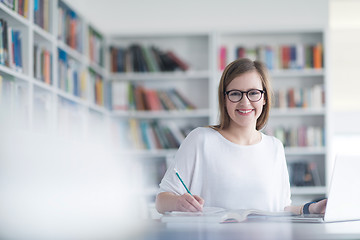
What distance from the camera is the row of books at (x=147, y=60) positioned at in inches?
202

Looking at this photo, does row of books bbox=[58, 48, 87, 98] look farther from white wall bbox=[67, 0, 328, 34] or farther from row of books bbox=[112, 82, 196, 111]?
white wall bbox=[67, 0, 328, 34]

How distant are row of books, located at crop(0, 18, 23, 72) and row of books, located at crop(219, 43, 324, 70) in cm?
224

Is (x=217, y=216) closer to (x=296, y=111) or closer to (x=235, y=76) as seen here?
(x=235, y=76)

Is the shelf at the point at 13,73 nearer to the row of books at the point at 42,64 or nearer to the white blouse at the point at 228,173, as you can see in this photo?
the row of books at the point at 42,64

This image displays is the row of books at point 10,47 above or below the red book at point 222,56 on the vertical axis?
below

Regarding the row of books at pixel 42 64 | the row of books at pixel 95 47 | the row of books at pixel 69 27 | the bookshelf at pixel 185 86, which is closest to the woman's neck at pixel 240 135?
the row of books at pixel 42 64

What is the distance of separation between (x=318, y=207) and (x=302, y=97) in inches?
141

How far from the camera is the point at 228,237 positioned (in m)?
1.07

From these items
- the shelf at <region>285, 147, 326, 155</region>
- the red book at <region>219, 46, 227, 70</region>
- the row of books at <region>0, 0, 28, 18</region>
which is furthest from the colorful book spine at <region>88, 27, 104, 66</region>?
the shelf at <region>285, 147, 326, 155</region>

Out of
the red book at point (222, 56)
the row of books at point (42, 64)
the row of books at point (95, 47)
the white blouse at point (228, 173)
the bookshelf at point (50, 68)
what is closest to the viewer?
the white blouse at point (228, 173)

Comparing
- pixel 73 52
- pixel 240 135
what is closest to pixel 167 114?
pixel 73 52

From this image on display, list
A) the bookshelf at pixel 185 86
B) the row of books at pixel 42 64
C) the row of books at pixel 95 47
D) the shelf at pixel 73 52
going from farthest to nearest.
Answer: the bookshelf at pixel 185 86, the row of books at pixel 95 47, the shelf at pixel 73 52, the row of books at pixel 42 64

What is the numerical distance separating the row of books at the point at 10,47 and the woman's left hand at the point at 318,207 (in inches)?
81.7

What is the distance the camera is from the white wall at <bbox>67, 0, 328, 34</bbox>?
17.1ft
